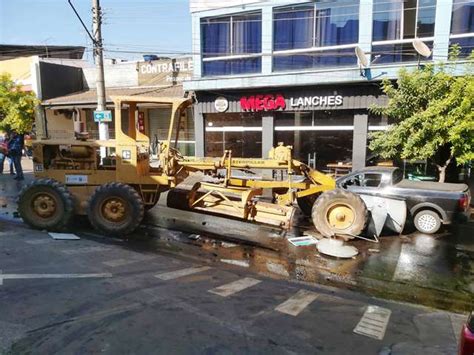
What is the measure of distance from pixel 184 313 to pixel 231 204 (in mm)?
4361

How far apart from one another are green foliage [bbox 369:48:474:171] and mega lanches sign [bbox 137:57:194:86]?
39.7ft

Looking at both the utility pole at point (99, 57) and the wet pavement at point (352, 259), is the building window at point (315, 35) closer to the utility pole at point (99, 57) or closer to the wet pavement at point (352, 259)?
the utility pole at point (99, 57)

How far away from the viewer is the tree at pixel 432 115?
32.4 feet

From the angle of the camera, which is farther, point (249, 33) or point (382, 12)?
point (249, 33)

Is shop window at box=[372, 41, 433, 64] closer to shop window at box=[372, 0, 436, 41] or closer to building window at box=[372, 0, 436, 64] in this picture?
building window at box=[372, 0, 436, 64]

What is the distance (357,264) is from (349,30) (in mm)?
9656

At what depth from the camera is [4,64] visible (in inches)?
1089

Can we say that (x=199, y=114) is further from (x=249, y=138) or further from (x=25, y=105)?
(x=25, y=105)

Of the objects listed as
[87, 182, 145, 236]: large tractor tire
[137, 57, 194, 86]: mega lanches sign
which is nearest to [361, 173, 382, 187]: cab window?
[87, 182, 145, 236]: large tractor tire

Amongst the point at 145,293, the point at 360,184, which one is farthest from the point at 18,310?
the point at 360,184

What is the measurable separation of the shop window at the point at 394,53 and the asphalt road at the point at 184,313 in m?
10.1

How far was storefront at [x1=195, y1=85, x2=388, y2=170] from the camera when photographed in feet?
46.9

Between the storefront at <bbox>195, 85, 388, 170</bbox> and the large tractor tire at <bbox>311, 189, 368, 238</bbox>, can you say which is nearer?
the large tractor tire at <bbox>311, 189, 368, 238</bbox>

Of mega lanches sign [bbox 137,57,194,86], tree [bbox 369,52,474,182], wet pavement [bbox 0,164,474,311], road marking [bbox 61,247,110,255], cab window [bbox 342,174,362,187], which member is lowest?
wet pavement [bbox 0,164,474,311]
